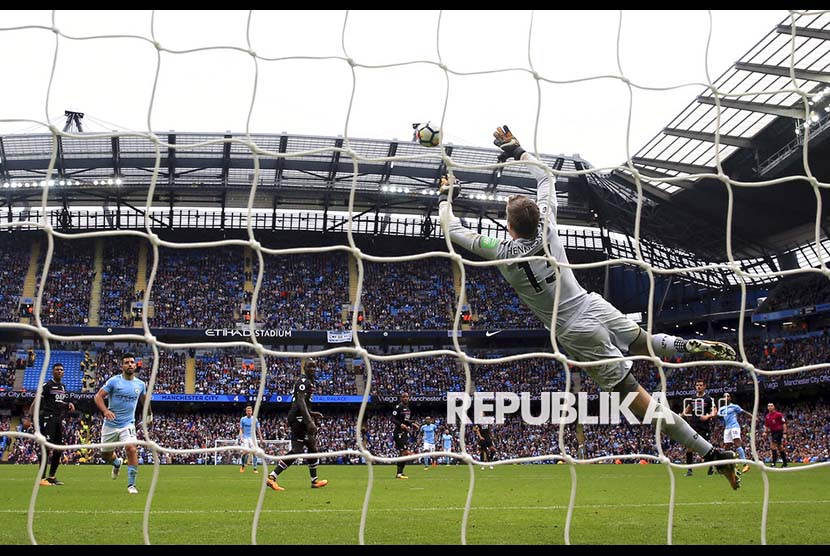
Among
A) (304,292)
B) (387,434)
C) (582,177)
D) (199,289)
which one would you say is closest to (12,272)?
(199,289)

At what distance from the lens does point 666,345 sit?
523 cm

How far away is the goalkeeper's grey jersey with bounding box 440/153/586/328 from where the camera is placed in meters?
4.98

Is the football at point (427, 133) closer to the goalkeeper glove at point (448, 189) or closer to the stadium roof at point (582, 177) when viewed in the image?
the goalkeeper glove at point (448, 189)

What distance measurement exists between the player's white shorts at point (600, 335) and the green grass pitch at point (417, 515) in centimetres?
144

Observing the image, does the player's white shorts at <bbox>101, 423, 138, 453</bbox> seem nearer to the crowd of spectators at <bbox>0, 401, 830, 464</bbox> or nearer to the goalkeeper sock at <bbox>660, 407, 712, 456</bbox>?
the goalkeeper sock at <bbox>660, 407, 712, 456</bbox>

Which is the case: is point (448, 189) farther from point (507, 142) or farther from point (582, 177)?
point (582, 177)

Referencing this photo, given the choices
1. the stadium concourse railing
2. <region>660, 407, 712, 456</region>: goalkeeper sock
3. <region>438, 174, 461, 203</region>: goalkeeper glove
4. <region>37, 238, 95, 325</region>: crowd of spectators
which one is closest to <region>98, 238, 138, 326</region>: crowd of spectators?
<region>37, 238, 95, 325</region>: crowd of spectators

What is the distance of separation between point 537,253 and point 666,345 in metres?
1.04

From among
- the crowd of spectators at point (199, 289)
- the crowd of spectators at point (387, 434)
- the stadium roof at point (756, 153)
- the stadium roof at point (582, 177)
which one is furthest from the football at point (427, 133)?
the crowd of spectators at point (199, 289)

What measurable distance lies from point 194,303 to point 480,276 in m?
14.9
